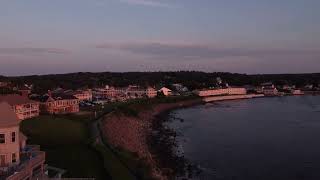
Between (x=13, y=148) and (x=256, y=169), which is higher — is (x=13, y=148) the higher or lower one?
the higher one

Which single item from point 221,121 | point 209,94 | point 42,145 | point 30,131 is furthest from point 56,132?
point 209,94

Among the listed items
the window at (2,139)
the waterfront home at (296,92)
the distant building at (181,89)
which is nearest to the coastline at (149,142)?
the window at (2,139)

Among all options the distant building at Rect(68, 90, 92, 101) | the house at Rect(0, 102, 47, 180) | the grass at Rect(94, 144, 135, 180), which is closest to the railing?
the house at Rect(0, 102, 47, 180)

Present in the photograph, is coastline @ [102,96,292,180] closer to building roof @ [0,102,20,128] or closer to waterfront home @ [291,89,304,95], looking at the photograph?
building roof @ [0,102,20,128]

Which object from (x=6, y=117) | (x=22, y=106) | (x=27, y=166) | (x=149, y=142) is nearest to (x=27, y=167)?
(x=27, y=166)

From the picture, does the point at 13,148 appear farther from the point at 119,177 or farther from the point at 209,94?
the point at 209,94

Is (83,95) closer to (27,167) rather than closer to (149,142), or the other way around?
(149,142)
